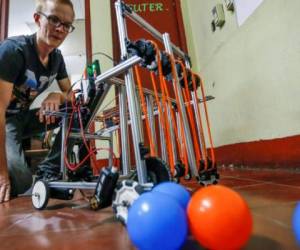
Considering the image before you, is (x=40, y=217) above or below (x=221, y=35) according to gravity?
below

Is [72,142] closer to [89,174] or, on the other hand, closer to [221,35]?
[89,174]

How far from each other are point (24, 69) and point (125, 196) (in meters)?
1.04

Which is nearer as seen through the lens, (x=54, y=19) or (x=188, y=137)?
(x=188, y=137)

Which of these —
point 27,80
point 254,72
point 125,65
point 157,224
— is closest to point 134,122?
point 125,65

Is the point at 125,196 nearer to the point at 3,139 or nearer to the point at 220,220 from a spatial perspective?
the point at 220,220

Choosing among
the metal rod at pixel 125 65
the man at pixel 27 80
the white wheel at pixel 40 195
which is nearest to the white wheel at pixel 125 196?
the metal rod at pixel 125 65

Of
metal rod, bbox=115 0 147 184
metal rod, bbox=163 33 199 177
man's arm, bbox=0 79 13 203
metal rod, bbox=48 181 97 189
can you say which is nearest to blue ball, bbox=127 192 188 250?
metal rod, bbox=115 0 147 184

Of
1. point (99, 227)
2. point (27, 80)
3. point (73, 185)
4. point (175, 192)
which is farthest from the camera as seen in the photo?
point (27, 80)

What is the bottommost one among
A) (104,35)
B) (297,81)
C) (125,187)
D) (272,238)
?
(272,238)

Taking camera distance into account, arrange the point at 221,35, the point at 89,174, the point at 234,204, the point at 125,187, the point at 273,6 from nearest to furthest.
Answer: the point at 234,204 → the point at 125,187 → the point at 89,174 → the point at 273,6 → the point at 221,35

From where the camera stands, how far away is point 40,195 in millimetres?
928

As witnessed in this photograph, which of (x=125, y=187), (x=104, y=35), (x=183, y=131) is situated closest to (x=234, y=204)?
(x=125, y=187)

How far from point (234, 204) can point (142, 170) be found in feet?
1.00

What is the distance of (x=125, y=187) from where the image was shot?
537 millimetres
